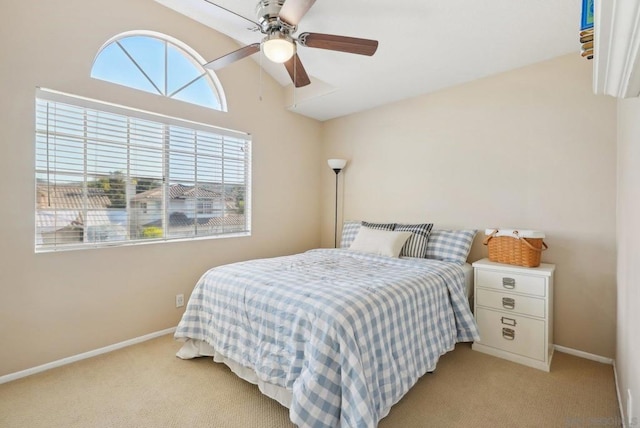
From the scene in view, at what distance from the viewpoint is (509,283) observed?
247 centimetres

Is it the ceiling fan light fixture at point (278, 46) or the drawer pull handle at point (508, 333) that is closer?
the ceiling fan light fixture at point (278, 46)

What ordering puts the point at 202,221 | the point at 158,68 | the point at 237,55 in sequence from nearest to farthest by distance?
the point at 237,55, the point at 158,68, the point at 202,221

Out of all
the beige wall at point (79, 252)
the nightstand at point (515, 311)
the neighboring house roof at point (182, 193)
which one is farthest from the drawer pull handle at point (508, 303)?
the neighboring house roof at point (182, 193)

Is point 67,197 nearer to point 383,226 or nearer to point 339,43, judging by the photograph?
point 339,43

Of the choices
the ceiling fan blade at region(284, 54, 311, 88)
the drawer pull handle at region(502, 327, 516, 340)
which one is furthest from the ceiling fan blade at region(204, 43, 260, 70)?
the drawer pull handle at region(502, 327, 516, 340)

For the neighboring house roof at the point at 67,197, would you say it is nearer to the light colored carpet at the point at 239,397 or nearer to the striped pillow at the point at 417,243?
the light colored carpet at the point at 239,397

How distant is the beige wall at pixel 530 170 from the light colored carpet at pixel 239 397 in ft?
1.87

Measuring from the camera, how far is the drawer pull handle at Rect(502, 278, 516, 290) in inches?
96.6

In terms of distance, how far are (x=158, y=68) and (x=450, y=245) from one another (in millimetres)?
3231

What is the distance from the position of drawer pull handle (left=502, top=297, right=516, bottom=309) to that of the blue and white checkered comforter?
1.16 feet

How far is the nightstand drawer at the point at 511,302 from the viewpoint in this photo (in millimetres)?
2344

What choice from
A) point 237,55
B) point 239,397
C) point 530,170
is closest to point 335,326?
point 239,397

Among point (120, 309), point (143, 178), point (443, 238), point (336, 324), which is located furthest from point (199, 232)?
point (443, 238)

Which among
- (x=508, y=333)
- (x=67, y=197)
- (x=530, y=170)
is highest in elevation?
(x=530, y=170)
